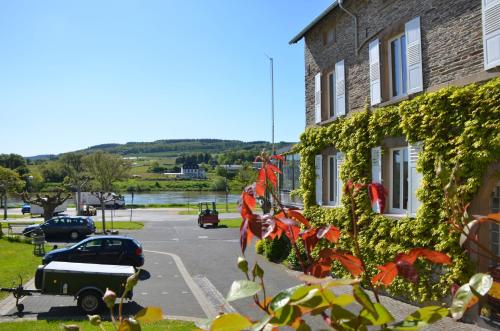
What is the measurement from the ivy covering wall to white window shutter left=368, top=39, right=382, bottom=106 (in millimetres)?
440

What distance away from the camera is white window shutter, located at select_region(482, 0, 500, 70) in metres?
8.91

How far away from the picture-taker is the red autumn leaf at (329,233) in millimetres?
1746

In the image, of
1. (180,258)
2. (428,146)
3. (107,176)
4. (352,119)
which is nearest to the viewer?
(428,146)

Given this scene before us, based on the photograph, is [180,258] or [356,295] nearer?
[356,295]

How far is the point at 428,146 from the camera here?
10.5 metres

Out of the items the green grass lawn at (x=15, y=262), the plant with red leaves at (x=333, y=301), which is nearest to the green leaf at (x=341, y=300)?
the plant with red leaves at (x=333, y=301)

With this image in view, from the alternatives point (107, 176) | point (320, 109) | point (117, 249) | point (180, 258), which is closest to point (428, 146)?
point (320, 109)

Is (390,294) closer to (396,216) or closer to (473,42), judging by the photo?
(396,216)

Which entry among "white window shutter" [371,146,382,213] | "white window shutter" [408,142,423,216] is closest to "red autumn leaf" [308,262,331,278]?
"white window shutter" [408,142,423,216]

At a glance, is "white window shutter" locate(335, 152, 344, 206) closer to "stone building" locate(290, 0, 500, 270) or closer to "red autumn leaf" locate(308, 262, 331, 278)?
"stone building" locate(290, 0, 500, 270)

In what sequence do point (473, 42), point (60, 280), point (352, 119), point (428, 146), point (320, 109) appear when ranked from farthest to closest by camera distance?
point (320, 109)
point (352, 119)
point (60, 280)
point (428, 146)
point (473, 42)

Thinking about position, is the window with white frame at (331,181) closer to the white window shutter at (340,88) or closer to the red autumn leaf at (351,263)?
the white window shutter at (340,88)

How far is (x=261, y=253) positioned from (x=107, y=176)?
6060 centimetres

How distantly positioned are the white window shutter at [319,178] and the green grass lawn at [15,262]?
1004 centimetres
